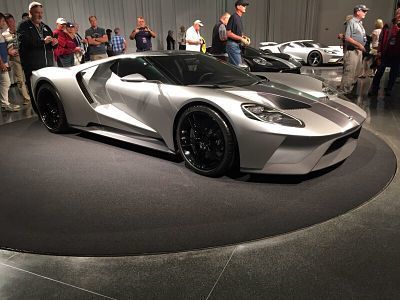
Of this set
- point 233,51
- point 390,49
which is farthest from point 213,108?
point 390,49

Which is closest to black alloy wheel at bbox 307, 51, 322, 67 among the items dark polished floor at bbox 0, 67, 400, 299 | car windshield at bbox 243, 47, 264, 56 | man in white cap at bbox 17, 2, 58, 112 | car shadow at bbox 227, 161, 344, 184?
car windshield at bbox 243, 47, 264, 56

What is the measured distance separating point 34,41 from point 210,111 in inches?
136

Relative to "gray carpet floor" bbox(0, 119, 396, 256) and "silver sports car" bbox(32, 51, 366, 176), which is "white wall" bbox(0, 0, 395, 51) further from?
"gray carpet floor" bbox(0, 119, 396, 256)

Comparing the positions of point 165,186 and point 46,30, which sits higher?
point 46,30

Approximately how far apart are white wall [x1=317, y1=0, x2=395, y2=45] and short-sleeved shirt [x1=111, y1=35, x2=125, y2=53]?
11.5 meters

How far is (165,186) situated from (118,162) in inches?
30.5

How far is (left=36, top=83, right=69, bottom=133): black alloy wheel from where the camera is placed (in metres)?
4.27

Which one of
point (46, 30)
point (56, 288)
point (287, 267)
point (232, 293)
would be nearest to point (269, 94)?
point (287, 267)

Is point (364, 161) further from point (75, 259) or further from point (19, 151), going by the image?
point (19, 151)

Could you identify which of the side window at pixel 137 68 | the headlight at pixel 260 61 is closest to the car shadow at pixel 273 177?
the side window at pixel 137 68

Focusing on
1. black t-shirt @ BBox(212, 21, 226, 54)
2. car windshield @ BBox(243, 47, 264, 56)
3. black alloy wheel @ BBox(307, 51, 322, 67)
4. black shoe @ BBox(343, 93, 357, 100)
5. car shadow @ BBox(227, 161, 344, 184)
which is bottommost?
black alloy wheel @ BBox(307, 51, 322, 67)

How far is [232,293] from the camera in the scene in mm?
1751

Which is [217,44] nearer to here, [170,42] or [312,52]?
[312,52]

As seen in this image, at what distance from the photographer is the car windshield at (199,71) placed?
342cm
